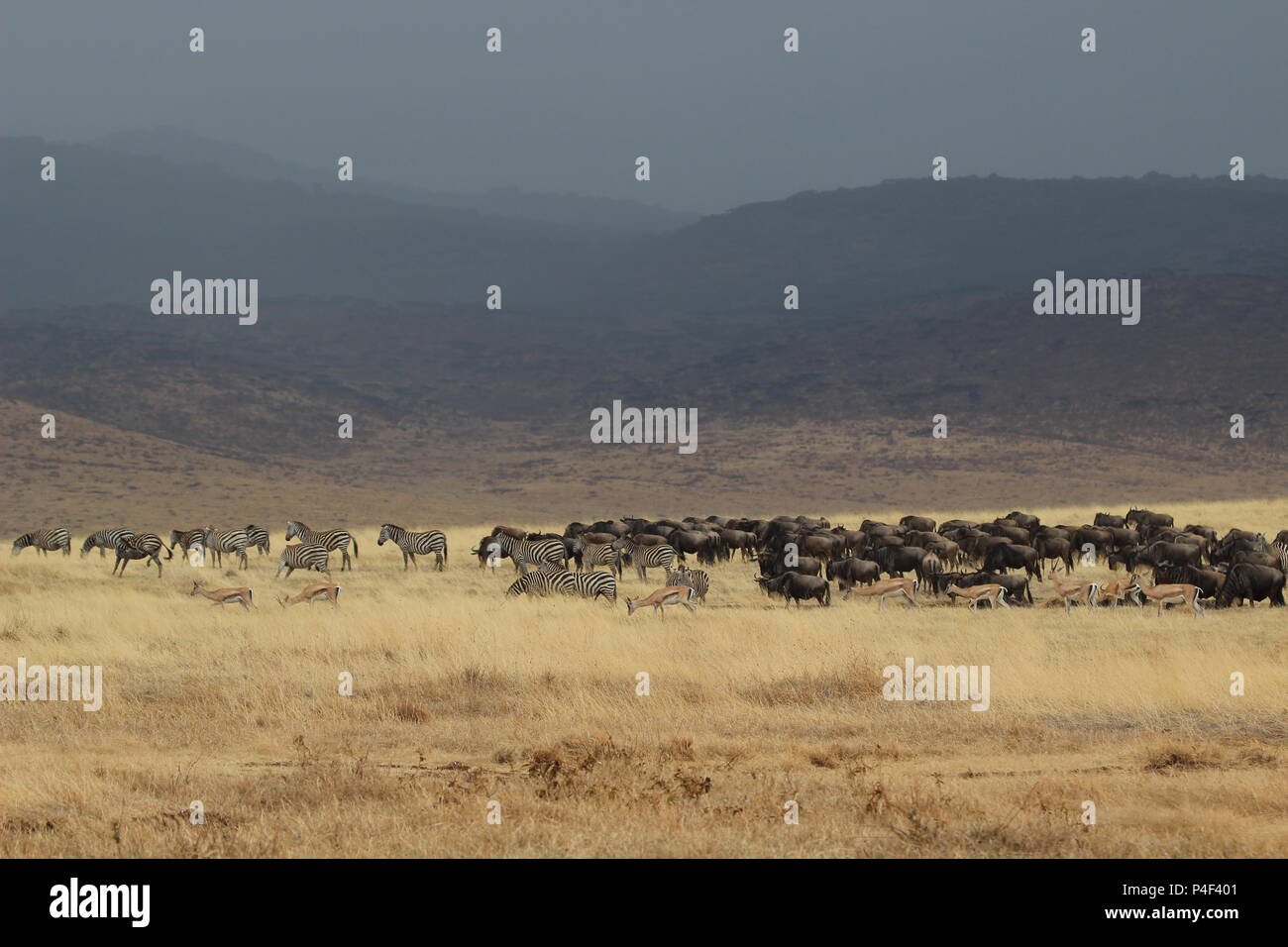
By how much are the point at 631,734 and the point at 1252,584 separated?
1363 cm

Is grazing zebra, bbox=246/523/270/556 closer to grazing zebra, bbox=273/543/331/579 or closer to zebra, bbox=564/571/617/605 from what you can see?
grazing zebra, bbox=273/543/331/579

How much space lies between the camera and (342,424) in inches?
3374

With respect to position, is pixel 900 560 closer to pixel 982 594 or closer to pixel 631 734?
pixel 982 594

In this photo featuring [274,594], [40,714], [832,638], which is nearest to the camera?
[40,714]

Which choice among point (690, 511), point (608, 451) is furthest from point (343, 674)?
point (608, 451)

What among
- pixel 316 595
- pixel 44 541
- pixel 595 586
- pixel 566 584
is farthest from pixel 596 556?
pixel 44 541

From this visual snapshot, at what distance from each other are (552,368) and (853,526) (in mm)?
62498

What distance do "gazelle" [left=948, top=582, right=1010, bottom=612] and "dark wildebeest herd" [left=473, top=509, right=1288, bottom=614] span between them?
23 mm

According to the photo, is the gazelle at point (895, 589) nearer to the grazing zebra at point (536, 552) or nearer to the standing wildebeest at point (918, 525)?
the grazing zebra at point (536, 552)

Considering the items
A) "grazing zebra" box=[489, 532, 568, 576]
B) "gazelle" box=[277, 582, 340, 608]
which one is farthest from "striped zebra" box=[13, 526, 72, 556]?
"gazelle" box=[277, 582, 340, 608]

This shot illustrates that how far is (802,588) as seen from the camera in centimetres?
2392

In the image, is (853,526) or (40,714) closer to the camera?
(40,714)

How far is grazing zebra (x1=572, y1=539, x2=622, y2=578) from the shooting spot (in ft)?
95.9
